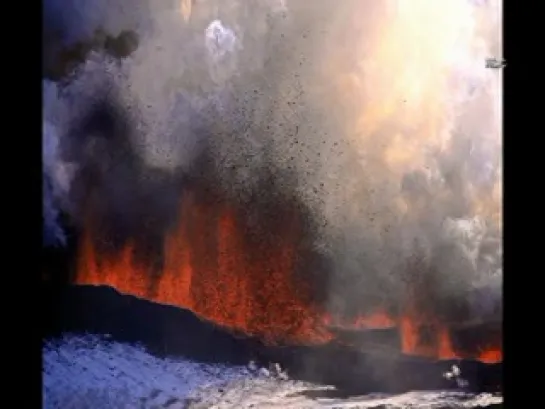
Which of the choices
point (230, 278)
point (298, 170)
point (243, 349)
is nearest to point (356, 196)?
point (298, 170)

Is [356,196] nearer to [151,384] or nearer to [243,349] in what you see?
[243,349]

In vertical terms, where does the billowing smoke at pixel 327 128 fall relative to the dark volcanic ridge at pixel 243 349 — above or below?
above

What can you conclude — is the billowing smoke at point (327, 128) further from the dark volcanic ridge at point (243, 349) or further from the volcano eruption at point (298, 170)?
the dark volcanic ridge at point (243, 349)

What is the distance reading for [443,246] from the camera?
7.13 ft

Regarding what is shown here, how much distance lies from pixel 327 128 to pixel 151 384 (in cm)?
87

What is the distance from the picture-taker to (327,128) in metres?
2.13

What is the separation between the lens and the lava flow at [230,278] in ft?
6.70

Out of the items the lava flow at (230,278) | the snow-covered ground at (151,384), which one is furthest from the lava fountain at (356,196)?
the snow-covered ground at (151,384)

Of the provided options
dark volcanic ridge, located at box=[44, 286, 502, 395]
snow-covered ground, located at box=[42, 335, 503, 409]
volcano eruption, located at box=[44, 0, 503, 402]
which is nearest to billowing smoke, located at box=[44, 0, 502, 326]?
volcano eruption, located at box=[44, 0, 503, 402]

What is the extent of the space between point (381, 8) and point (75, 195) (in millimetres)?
1028

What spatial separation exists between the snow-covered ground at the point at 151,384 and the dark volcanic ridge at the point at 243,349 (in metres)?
0.03
